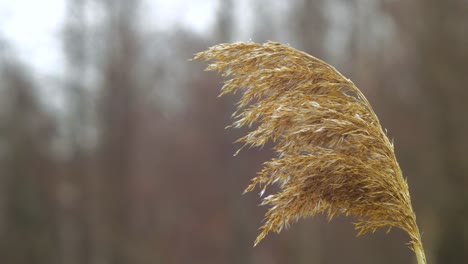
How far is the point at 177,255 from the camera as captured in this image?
23.1 metres

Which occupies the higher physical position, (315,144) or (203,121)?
(315,144)

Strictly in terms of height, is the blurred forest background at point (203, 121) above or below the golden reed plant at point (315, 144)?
below

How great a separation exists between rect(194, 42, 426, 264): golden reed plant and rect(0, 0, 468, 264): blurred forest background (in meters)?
12.8

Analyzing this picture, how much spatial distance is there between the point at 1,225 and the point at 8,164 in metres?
A: 1.52

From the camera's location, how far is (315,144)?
351 cm

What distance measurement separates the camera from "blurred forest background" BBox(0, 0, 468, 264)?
16.3 m

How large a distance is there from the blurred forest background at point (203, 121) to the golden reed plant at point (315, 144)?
505 inches

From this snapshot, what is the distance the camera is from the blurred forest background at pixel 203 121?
16297mm

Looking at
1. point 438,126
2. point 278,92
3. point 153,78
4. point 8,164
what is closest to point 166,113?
point 153,78

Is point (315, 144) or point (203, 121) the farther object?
point (203, 121)

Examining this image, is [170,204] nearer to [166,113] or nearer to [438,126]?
[166,113]

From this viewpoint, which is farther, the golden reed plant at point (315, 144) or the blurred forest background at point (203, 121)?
the blurred forest background at point (203, 121)

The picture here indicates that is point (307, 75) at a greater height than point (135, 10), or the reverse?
point (307, 75)

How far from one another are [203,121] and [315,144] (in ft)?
61.1
